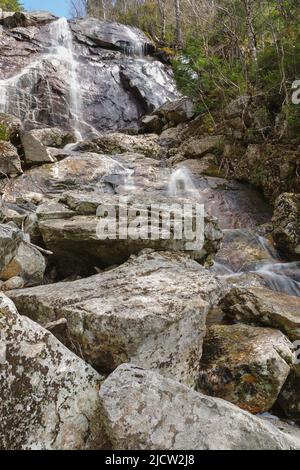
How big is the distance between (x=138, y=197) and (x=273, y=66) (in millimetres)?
6205

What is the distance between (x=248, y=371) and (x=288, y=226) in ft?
14.7

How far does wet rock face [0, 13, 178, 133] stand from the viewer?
14.9 metres

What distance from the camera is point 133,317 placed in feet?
8.98

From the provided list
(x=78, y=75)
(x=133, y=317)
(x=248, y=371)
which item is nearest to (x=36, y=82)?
(x=78, y=75)

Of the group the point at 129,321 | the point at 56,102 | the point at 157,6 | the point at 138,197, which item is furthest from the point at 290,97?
the point at 157,6

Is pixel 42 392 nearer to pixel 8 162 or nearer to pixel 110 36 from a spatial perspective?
pixel 8 162

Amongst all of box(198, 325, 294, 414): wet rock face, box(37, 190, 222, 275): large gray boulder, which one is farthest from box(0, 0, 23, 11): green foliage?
box(198, 325, 294, 414): wet rock face

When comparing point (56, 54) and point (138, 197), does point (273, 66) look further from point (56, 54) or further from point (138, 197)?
point (56, 54)

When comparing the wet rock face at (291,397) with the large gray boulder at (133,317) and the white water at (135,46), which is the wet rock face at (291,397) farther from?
the white water at (135,46)

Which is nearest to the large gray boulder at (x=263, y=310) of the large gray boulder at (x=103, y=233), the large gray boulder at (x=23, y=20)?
the large gray boulder at (x=103, y=233)

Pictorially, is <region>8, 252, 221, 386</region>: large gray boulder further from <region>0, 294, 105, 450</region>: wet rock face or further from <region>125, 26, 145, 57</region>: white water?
<region>125, 26, 145, 57</region>: white water

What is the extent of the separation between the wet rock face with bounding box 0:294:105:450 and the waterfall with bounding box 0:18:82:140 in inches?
505

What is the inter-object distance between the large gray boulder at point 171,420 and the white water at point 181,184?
7.41m
